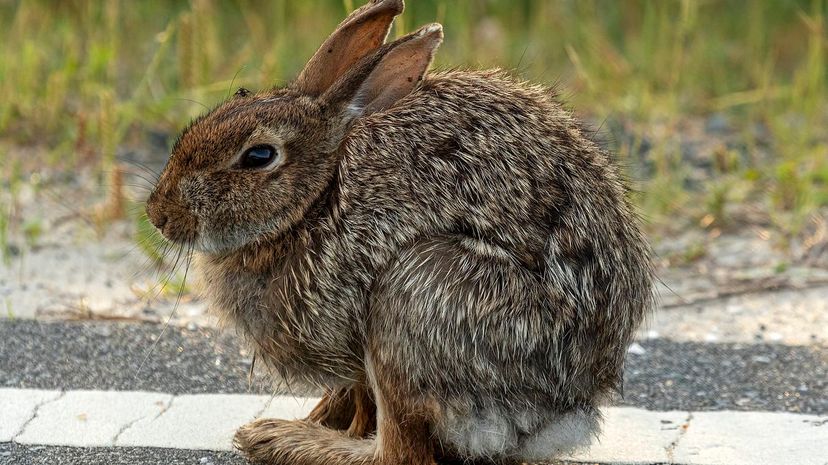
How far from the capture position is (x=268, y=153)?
3811 millimetres

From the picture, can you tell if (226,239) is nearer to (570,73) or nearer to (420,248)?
(420,248)

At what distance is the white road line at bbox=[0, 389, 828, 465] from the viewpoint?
4125 mm

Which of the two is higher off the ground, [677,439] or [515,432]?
[515,432]

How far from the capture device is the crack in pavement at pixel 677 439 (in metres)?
4.11

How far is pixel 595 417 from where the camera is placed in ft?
12.7

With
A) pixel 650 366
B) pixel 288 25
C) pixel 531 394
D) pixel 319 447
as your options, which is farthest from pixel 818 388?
pixel 288 25

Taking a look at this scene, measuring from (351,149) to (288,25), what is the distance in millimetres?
5381

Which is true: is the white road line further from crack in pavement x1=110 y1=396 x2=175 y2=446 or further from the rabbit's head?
the rabbit's head

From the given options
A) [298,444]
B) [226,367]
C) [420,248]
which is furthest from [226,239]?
[226,367]

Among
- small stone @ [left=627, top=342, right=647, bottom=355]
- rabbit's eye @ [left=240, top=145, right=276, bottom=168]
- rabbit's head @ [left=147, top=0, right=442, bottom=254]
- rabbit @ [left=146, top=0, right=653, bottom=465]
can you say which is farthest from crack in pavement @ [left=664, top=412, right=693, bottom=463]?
rabbit's eye @ [left=240, top=145, right=276, bottom=168]

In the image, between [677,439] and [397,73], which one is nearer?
[397,73]

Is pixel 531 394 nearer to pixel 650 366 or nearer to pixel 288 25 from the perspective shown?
pixel 650 366

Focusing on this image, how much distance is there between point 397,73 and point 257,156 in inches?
19.4

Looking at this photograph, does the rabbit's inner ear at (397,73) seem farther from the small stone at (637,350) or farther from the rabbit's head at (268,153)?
the small stone at (637,350)
